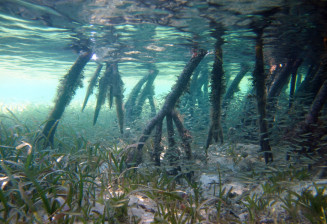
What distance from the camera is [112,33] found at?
9508mm

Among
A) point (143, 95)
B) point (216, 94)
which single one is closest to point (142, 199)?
point (216, 94)

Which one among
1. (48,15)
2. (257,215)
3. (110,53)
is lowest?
(257,215)

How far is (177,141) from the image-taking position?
6938mm

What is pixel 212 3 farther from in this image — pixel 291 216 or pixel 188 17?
pixel 291 216

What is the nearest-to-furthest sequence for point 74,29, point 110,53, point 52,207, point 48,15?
point 52,207 < point 48,15 < point 74,29 < point 110,53

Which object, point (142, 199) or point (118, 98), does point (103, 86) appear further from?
point (142, 199)

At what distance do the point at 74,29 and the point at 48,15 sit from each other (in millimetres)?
1474

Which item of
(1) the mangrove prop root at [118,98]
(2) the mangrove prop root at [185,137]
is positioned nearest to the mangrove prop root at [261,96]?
(2) the mangrove prop root at [185,137]

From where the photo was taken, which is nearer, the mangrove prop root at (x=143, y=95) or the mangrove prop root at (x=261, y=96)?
the mangrove prop root at (x=261, y=96)

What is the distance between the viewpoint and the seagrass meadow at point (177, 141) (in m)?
3.28

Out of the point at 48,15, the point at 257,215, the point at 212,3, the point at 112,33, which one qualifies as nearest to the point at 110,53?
the point at 112,33

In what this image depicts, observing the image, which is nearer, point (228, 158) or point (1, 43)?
point (228, 158)

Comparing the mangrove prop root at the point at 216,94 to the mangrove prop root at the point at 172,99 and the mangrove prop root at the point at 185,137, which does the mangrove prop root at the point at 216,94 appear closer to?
the mangrove prop root at the point at 172,99

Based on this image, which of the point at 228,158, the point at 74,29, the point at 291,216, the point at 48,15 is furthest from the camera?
the point at 74,29
